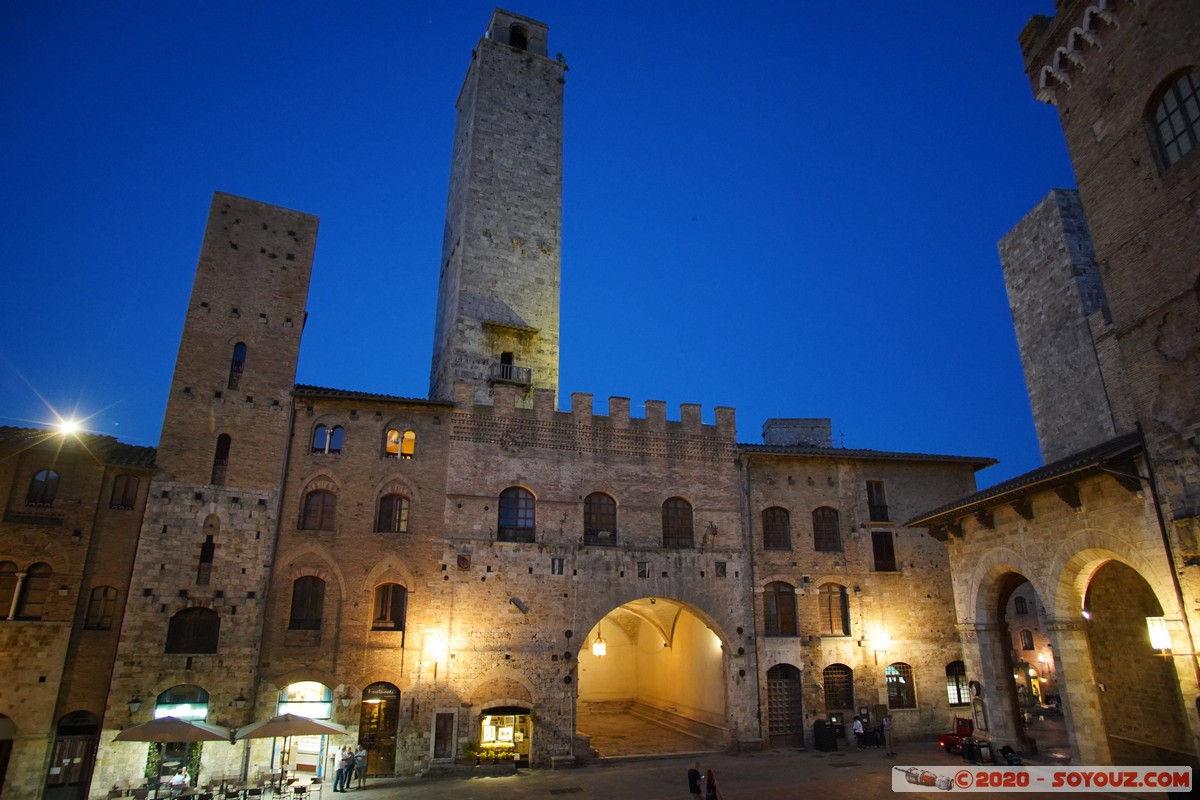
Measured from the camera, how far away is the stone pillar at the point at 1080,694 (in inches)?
610

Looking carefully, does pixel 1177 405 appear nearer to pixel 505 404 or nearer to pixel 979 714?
pixel 979 714

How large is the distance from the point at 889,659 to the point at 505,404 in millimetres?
17332

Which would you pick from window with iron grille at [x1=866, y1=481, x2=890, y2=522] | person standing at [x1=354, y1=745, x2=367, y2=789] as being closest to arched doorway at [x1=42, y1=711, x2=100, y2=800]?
person standing at [x1=354, y1=745, x2=367, y2=789]

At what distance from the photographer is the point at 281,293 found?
2344 centimetres

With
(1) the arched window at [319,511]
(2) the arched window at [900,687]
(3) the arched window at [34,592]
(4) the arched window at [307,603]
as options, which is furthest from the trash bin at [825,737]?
(3) the arched window at [34,592]

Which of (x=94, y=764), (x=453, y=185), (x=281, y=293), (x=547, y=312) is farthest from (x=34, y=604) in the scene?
(x=453, y=185)

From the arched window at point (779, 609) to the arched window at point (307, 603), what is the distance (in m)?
15.4

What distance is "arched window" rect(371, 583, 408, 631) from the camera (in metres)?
21.4

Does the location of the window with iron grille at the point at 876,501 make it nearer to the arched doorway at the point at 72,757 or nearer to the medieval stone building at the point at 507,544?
the medieval stone building at the point at 507,544

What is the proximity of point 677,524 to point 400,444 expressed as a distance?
34.4 feet

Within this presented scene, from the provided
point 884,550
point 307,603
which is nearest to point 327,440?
point 307,603

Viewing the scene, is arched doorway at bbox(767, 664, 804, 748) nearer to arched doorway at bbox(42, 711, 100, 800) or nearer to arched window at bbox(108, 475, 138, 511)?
arched doorway at bbox(42, 711, 100, 800)

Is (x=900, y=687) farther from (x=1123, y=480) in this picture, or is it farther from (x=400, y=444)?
(x=400, y=444)

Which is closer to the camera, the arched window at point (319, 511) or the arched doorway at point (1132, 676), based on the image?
the arched doorway at point (1132, 676)
